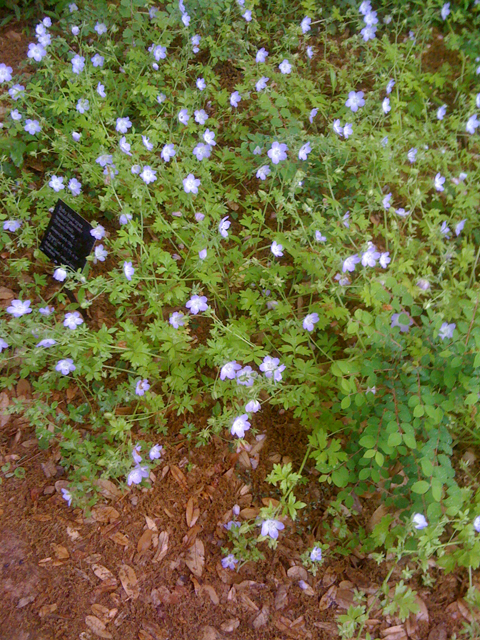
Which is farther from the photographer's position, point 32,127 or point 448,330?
point 32,127

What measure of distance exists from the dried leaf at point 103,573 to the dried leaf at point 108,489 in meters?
0.29

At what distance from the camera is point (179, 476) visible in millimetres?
2467

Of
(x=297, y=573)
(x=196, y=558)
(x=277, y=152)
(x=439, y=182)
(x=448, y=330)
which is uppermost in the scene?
(x=439, y=182)

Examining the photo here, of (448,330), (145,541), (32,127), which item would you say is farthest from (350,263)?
(32,127)

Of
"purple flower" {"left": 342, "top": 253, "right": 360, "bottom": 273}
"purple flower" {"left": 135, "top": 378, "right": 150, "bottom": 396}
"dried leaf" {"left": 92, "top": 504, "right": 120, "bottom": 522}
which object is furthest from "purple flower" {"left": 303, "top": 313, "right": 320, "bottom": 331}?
"dried leaf" {"left": 92, "top": 504, "right": 120, "bottom": 522}

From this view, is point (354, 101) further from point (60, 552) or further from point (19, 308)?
point (60, 552)

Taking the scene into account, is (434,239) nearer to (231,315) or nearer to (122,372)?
(231,315)

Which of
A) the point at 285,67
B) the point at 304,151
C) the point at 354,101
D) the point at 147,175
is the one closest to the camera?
the point at 147,175

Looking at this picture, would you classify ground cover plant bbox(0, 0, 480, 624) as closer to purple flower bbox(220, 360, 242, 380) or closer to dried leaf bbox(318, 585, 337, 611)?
purple flower bbox(220, 360, 242, 380)

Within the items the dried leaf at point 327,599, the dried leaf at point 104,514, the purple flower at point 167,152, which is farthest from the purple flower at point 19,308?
the dried leaf at point 327,599

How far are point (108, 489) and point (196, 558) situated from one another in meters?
0.50

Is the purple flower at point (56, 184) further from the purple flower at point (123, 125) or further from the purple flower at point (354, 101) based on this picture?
the purple flower at point (354, 101)

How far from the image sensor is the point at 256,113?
365 cm

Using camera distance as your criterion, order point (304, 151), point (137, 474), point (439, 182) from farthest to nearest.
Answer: point (439, 182)
point (304, 151)
point (137, 474)
